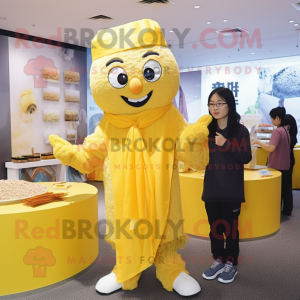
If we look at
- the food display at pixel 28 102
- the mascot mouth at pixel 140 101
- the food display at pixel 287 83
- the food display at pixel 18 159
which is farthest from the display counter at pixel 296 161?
the mascot mouth at pixel 140 101

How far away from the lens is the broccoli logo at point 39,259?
2.15m

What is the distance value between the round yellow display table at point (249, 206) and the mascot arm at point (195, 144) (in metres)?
1.23

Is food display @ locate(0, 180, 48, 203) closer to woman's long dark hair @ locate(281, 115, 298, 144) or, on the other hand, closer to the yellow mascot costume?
the yellow mascot costume

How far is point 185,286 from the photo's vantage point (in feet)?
6.98

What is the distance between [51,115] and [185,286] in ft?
15.5

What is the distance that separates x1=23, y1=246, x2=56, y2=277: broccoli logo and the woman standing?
1130 millimetres

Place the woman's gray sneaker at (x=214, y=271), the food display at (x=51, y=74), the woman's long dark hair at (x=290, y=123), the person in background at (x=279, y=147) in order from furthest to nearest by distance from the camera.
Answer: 1. the food display at (x=51, y=74)
2. the woman's long dark hair at (x=290, y=123)
3. the person in background at (x=279, y=147)
4. the woman's gray sneaker at (x=214, y=271)

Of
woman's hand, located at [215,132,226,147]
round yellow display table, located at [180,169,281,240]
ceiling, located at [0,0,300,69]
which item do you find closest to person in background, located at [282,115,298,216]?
round yellow display table, located at [180,169,281,240]

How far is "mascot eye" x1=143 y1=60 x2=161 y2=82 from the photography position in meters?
1.95

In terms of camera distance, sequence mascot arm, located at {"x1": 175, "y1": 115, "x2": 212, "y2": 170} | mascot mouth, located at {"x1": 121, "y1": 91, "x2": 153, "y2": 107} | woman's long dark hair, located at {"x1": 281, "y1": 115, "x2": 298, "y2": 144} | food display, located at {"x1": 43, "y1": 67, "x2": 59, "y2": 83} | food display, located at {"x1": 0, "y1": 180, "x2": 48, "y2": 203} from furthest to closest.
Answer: food display, located at {"x1": 43, "y1": 67, "x2": 59, "y2": 83} < woman's long dark hair, located at {"x1": 281, "y1": 115, "x2": 298, "y2": 144} < food display, located at {"x1": 0, "y1": 180, "x2": 48, "y2": 203} < mascot mouth, located at {"x1": 121, "y1": 91, "x2": 153, "y2": 107} < mascot arm, located at {"x1": 175, "y1": 115, "x2": 212, "y2": 170}

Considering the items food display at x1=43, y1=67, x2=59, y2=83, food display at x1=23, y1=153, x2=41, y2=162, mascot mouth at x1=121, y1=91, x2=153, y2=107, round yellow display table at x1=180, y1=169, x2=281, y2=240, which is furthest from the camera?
food display at x1=43, y1=67, x2=59, y2=83

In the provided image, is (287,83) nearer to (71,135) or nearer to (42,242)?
(71,135)

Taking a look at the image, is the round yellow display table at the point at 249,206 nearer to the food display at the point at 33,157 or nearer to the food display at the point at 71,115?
the food display at the point at 33,157

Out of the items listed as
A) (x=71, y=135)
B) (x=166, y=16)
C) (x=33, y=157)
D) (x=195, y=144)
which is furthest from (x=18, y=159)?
(x=195, y=144)
